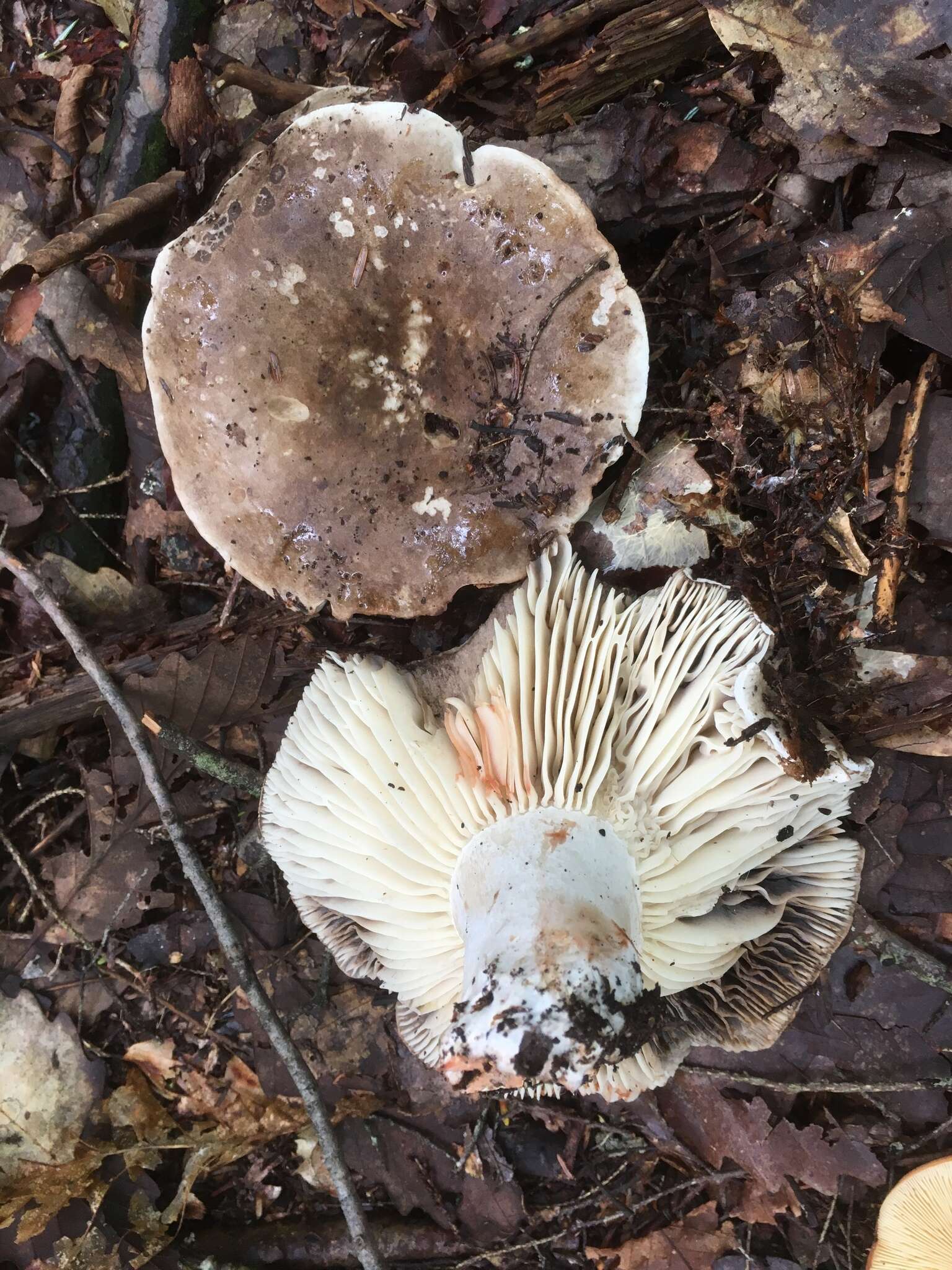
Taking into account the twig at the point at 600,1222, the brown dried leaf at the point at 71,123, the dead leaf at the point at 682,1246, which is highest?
the brown dried leaf at the point at 71,123

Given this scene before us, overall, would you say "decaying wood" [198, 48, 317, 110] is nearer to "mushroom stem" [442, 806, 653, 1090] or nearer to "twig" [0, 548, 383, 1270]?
"twig" [0, 548, 383, 1270]

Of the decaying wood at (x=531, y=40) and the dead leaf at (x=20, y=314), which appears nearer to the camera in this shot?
the decaying wood at (x=531, y=40)

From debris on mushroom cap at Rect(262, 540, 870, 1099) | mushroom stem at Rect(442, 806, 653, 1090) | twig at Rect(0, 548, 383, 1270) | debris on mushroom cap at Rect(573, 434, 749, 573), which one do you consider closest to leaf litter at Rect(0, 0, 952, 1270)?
debris on mushroom cap at Rect(573, 434, 749, 573)

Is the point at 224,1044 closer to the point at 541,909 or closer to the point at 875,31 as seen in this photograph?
the point at 541,909

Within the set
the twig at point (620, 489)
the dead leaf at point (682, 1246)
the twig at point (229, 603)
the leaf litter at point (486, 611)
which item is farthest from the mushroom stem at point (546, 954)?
the dead leaf at point (682, 1246)

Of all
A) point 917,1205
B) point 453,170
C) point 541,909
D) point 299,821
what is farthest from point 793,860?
point 453,170

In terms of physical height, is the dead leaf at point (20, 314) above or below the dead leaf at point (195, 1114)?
above

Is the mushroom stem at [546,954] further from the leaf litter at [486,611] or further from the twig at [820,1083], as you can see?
the twig at [820,1083]
